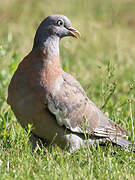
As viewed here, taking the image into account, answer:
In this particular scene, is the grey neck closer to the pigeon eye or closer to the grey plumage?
the grey plumage

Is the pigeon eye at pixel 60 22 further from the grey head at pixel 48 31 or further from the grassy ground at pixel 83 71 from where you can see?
the grassy ground at pixel 83 71

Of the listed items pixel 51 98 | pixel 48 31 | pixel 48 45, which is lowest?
pixel 51 98

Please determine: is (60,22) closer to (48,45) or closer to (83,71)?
(48,45)

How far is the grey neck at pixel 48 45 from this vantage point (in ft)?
13.5

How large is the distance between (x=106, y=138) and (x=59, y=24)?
1183 mm

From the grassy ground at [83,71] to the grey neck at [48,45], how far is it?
0.56 m

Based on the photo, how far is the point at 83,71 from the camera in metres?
→ 7.42

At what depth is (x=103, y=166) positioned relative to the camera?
3.59 m

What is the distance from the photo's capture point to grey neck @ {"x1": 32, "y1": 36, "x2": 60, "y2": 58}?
13.5ft

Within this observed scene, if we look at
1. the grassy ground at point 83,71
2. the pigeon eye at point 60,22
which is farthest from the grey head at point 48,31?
the grassy ground at point 83,71

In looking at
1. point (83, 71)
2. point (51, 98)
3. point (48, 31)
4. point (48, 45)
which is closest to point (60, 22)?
point (48, 31)

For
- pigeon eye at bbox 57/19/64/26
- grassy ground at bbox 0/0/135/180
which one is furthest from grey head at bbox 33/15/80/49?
grassy ground at bbox 0/0/135/180

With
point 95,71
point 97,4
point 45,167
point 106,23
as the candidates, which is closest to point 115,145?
point 45,167

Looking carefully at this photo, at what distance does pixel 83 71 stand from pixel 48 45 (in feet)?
10.8
